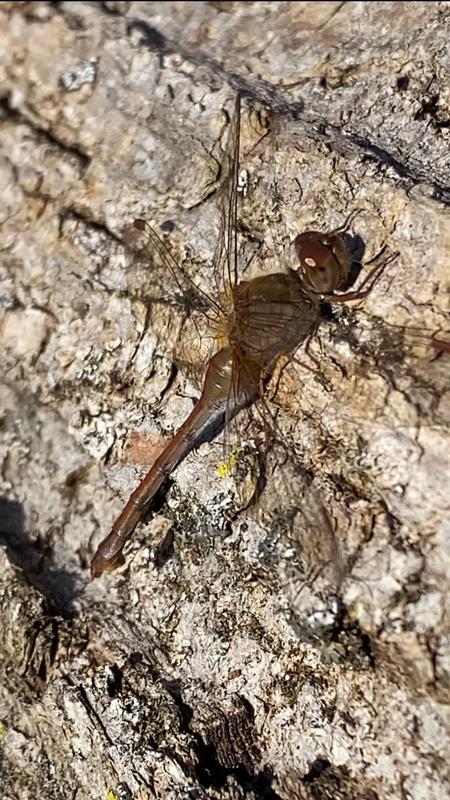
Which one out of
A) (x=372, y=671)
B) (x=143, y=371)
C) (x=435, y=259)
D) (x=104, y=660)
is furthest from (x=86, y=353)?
(x=372, y=671)

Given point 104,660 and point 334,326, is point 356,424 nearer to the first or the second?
point 334,326

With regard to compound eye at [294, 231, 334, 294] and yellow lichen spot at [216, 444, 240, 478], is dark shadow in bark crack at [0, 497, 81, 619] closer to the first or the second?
yellow lichen spot at [216, 444, 240, 478]

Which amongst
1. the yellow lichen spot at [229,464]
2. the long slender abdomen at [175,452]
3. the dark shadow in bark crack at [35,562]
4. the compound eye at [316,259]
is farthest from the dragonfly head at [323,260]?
the dark shadow in bark crack at [35,562]

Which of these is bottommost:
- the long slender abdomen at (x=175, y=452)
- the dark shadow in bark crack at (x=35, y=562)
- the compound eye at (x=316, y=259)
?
the dark shadow in bark crack at (x=35, y=562)

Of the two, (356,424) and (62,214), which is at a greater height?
(62,214)

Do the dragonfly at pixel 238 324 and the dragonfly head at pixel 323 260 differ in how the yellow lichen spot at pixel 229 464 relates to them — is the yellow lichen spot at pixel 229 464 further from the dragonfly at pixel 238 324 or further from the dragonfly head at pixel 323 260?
the dragonfly head at pixel 323 260

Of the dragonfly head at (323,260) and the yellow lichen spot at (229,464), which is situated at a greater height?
the dragonfly head at (323,260)

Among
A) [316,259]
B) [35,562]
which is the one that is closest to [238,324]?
[316,259]
